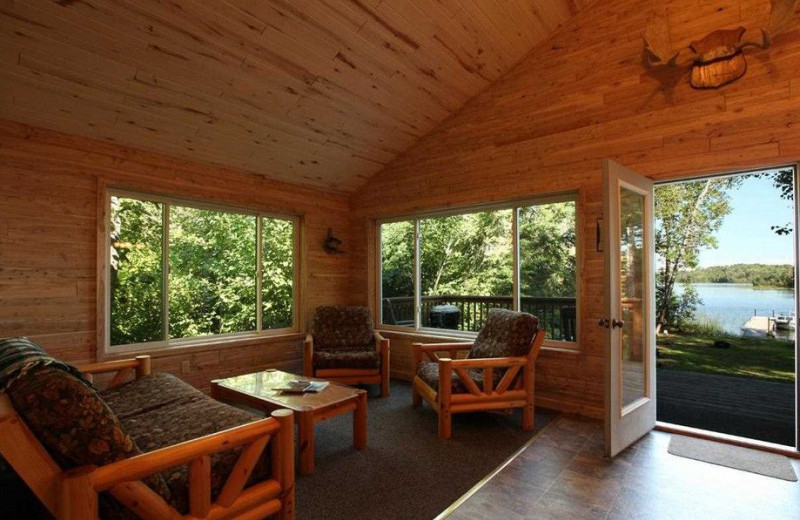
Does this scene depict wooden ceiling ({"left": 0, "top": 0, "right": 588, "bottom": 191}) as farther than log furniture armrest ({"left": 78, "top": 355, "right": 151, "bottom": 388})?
No

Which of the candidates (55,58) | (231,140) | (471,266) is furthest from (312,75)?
(471,266)

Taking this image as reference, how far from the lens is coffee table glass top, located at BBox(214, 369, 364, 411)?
2.65 meters

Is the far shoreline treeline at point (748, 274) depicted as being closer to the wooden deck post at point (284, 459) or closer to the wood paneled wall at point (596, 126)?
the wood paneled wall at point (596, 126)

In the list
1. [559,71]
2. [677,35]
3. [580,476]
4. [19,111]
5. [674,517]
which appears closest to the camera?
[674,517]

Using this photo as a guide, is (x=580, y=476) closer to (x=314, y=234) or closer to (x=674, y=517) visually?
A: (x=674, y=517)

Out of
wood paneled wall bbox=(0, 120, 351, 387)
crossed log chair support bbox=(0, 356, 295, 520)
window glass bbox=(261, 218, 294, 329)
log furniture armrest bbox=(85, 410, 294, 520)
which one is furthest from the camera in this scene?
window glass bbox=(261, 218, 294, 329)

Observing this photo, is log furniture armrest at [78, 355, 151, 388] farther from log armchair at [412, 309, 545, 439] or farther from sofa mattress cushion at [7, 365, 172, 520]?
log armchair at [412, 309, 545, 439]

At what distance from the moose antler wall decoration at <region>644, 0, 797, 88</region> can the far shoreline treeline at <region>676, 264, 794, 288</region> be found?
415cm

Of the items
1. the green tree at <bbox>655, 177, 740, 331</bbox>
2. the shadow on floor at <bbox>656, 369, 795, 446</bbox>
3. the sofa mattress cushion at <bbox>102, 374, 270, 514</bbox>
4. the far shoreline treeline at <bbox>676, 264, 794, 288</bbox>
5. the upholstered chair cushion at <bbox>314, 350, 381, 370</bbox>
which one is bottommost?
the shadow on floor at <bbox>656, 369, 795, 446</bbox>

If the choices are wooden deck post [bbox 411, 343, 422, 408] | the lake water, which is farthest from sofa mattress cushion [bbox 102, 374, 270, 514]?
→ the lake water

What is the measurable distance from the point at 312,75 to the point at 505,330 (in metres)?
2.66

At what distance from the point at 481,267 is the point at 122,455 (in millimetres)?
3700

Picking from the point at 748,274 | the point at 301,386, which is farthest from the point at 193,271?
the point at 748,274

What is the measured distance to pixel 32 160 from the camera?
3092 millimetres
